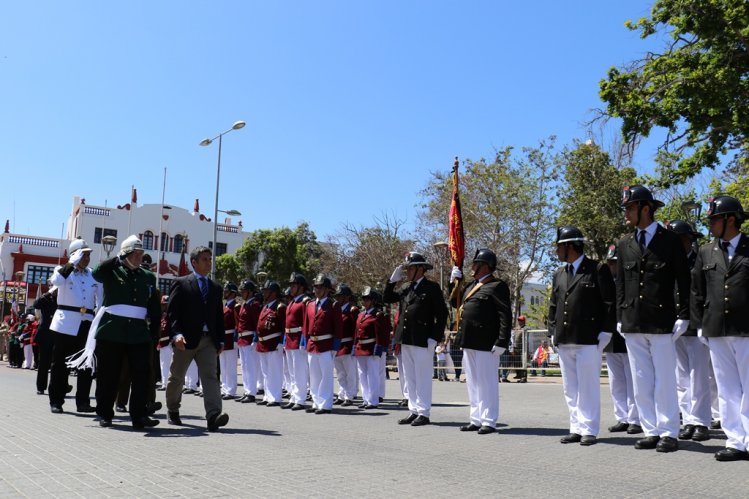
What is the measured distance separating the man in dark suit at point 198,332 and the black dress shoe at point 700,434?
17.4ft

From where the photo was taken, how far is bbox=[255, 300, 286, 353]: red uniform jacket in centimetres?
1240

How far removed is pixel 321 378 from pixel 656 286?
5.67m

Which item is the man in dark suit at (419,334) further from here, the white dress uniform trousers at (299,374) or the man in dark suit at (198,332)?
the man in dark suit at (198,332)

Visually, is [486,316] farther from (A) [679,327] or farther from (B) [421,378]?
(A) [679,327]

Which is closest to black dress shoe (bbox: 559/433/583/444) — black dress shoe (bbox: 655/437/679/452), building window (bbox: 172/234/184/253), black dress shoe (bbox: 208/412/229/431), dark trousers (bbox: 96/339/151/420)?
black dress shoe (bbox: 655/437/679/452)

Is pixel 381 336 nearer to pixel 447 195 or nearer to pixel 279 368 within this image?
pixel 279 368

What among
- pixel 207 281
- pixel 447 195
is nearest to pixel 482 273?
pixel 207 281

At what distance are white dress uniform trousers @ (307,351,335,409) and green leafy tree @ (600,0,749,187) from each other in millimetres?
13773

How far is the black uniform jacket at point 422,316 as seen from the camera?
9.59m

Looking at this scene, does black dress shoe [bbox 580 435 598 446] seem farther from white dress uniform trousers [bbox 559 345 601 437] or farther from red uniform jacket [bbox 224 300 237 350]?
red uniform jacket [bbox 224 300 237 350]

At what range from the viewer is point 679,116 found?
20.1m

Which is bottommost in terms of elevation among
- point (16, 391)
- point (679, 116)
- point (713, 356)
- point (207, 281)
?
point (16, 391)

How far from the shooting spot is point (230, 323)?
14016mm

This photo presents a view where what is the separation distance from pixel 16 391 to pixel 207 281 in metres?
7.82
